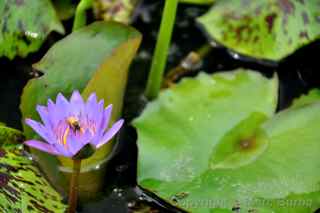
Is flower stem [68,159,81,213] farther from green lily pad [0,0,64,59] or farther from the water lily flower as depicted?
green lily pad [0,0,64,59]

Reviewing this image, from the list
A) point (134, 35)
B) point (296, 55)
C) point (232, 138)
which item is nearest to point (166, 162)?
point (232, 138)

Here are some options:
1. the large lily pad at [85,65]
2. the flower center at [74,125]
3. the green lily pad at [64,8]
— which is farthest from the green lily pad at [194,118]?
the green lily pad at [64,8]

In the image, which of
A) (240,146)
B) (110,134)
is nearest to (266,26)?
(240,146)

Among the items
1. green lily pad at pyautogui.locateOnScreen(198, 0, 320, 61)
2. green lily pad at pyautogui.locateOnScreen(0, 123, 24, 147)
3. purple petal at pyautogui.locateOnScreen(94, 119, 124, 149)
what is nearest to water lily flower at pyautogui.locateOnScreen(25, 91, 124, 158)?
purple petal at pyautogui.locateOnScreen(94, 119, 124, 149)

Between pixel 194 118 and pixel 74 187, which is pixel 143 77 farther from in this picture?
pixel 74 187

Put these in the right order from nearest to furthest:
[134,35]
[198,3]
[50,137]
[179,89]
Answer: [50,137] → [134,35] → [179,89] → [198,3]

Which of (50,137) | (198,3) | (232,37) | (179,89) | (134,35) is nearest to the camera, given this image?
(50,137)

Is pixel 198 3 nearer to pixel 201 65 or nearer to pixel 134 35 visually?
pixel 201 65
